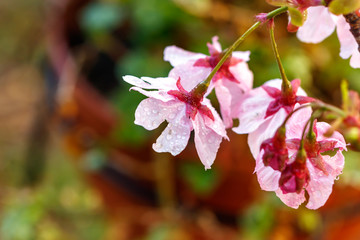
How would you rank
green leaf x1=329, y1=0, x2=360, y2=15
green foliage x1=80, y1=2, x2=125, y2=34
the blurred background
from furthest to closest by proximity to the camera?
green foliage x1=80, y1=2, x2=125, y2=34
the blurred background
green leaf x1=329, y1=0, x2=360, y2=15

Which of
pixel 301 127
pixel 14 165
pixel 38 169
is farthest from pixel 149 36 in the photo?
pixel 301 127

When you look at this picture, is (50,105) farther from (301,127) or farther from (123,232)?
(301,127)

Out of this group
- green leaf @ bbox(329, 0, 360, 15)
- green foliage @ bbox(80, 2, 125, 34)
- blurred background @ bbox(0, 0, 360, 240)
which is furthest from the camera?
green foliage @ bbox(80, 2, 125, 34)

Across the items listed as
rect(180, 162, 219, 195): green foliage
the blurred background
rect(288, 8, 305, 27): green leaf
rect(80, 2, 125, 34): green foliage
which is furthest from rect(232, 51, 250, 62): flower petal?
rect(80, 2, 125, 34): green foliage

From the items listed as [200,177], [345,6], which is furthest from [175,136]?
[200,177]

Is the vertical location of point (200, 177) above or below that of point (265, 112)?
below

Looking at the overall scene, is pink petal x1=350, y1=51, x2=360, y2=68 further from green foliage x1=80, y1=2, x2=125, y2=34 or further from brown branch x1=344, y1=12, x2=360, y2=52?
green foliage x1=80, y1=2, x2=125, y2=34

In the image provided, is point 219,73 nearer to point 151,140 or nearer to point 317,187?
point 317,187
